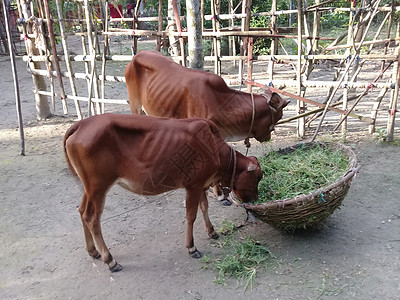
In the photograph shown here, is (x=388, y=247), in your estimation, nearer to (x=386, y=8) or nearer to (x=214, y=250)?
(x=214, y=250)

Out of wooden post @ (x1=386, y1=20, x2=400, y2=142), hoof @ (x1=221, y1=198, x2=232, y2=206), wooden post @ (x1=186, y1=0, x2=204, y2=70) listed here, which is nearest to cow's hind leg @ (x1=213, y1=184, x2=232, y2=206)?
hoof @ (x1=221, y1=198, x2=232, y2=206)

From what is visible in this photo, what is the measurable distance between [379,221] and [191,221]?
6.04 ft

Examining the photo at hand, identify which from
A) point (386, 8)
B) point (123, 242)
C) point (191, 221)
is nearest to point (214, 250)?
point (191, 221)

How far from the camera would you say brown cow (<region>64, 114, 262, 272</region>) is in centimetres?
308

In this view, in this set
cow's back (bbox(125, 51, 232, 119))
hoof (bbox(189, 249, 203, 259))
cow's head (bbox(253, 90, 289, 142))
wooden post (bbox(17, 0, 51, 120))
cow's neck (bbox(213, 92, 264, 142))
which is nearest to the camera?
hoof (bbox(189, 249, 203, 259))

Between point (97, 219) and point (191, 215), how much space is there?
0.81 metres

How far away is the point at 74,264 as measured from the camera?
11.4 feet

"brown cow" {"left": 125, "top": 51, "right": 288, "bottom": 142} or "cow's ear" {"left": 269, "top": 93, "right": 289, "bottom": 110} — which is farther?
"cow's ear" {"left": 269, "top": 93, "right": 289, "bottom": 110}

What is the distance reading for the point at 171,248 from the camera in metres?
3.62

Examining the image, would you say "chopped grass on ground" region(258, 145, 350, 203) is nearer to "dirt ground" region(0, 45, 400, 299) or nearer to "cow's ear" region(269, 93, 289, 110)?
"dirt ground" region(0, 45, 400, 299)

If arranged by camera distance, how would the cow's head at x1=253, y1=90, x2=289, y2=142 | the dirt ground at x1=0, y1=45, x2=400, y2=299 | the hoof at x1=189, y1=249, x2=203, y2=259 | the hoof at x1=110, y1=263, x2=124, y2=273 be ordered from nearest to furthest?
the dirt ground at x1=0, y1=45, x2=400, y2=299
the hoof at x1=110, y1=263, x2=124, y2=273
the hoof at x1=189, y1=249, x2=203, y2=259
the cow's head at x1=253, y1=90, x2=289, y2=142

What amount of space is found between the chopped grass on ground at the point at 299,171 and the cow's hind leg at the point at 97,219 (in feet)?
4.66

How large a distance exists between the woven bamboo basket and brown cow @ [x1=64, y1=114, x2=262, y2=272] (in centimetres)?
27

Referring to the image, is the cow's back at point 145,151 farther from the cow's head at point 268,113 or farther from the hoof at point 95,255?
the cow's head at point 268,113
